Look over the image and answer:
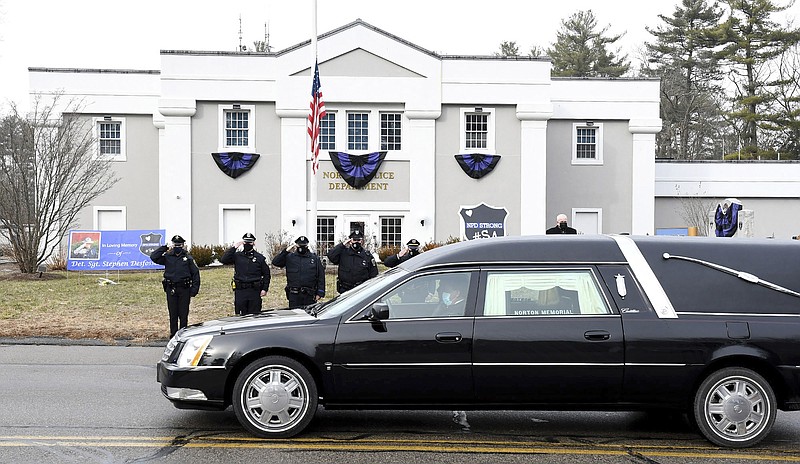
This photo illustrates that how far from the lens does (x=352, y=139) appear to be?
2880 cm

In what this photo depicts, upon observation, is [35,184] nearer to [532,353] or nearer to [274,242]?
[274,242]

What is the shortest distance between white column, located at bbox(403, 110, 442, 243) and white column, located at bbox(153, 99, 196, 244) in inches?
309

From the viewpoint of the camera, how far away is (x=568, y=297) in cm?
655

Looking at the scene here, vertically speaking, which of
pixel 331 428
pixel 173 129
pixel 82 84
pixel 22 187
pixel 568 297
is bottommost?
pixel 331 428

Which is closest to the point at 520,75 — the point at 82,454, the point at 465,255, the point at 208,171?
the point at 208,171

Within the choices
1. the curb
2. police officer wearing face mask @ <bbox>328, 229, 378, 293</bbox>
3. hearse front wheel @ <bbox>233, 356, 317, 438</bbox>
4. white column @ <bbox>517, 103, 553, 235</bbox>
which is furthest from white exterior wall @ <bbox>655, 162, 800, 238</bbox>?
hearse front wheel @ <bbox>233, 356, 317, 438</bbox>

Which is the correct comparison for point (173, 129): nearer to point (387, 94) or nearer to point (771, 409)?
point (387, 94)

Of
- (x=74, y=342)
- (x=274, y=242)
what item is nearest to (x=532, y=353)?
(x=74, y=342)

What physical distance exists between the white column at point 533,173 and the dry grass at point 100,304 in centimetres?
898

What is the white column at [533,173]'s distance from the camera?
1147 inches

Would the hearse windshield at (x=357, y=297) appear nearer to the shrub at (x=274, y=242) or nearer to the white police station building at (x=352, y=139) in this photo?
the shrub at (x=274, y=242)

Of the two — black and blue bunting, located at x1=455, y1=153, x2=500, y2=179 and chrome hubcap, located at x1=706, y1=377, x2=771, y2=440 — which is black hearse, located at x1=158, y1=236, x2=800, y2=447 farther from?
black and blue bunting, located at x1=455, y1=153, x2=500, y2=179

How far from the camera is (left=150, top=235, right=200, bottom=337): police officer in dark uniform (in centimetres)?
1229

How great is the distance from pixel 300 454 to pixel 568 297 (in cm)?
251
